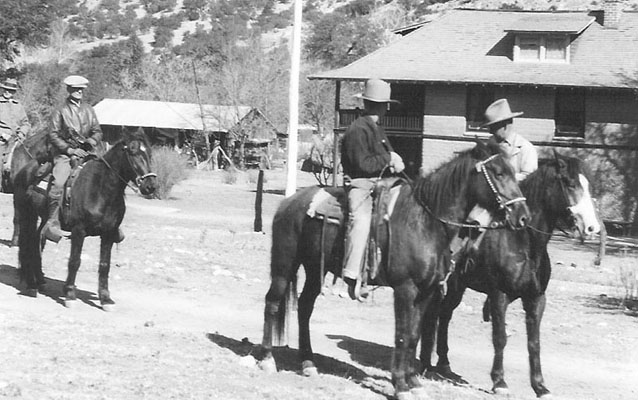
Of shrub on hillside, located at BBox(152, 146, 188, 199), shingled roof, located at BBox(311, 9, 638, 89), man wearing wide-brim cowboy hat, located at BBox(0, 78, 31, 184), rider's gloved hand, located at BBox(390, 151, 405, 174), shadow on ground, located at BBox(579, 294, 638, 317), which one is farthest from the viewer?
shingled roof, located at BBox(311, 9, 638, 89)

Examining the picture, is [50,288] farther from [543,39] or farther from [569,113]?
[543,39]

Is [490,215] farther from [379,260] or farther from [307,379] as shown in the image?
[307,379]

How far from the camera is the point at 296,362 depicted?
9938mm

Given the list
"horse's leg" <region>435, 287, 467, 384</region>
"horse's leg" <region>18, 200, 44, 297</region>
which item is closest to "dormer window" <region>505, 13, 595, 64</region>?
"horse's leg" <region>18, 200, 44, 297</region>

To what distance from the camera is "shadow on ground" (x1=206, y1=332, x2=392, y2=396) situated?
366 inches

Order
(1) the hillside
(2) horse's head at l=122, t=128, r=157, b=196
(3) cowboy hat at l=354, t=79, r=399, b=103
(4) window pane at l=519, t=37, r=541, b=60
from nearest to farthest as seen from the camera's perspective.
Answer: (3) cowboy hat at l=354, t=79, r=399, b=103 → (2) horse's head at l=122, t=128, r=157, b=196 → (4) window pane at l=519, t=37, r=541, b=60 → (1) the hillside

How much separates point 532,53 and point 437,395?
112 feet

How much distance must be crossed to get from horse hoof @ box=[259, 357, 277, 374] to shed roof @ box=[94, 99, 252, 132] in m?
58.3

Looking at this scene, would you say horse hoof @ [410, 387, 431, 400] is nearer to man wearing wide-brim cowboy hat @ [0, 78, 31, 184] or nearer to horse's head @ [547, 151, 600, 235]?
horse's head @ [547, 151, 600, 235]

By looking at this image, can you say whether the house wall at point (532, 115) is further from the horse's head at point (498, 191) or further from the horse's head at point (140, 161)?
the horse's head at point (498, 191)

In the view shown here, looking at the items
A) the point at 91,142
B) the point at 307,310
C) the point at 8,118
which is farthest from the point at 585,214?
the point at 8,118

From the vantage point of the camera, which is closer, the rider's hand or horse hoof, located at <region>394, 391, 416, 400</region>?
horse hoof, located at <region>394, 391, 416, 400</region>

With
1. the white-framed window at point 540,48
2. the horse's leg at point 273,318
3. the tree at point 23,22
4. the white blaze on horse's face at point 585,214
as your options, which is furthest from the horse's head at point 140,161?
the tree at point 23,22

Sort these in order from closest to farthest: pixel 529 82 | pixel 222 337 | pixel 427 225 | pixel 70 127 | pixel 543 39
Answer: pixel 427 225 < pixel 222 337 < pixel 70 127 < pixel 529 82 < pixel 543 39
